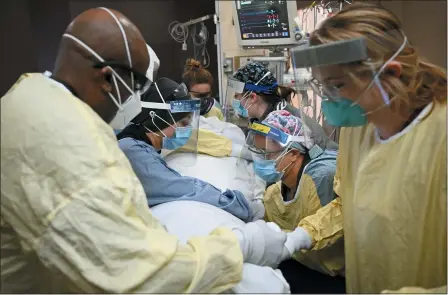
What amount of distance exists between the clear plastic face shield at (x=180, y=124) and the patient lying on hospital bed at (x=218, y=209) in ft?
0.29

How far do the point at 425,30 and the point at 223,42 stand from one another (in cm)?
219

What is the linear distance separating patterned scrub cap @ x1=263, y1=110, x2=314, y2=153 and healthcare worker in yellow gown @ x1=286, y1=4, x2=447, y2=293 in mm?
645

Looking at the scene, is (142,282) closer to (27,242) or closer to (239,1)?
(27,242)

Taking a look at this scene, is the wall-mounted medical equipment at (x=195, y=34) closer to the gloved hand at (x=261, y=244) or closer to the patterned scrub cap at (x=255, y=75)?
the patterned scrub cap at (x=255, y=75)

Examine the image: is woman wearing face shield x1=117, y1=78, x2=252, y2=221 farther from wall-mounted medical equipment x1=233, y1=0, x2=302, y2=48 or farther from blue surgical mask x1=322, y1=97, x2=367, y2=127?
blue surgical mask x1=322, y1=97, x2=367, y2=127

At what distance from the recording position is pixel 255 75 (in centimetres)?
251

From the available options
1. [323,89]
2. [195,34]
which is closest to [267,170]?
[323,89]

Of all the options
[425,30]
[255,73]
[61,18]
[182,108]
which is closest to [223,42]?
[255,73]

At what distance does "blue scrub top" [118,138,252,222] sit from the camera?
5.29ft

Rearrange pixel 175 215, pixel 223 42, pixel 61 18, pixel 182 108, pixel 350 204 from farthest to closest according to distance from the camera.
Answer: pixel 223 42, pixel 61 18, pixel 182 108, pixel 175 215, pixel 350 204

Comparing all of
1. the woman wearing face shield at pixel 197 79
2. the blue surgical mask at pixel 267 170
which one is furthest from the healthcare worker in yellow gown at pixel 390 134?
the woman wearing face shield at pixel 197 79

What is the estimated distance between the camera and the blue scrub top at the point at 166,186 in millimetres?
1613

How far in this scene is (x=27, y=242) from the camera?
92 cm

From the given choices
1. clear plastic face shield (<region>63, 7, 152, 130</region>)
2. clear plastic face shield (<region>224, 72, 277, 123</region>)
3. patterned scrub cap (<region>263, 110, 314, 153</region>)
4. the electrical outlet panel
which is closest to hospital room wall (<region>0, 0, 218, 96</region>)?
clear plastic face shield (<region>224, 72, 277, 123</region>)
